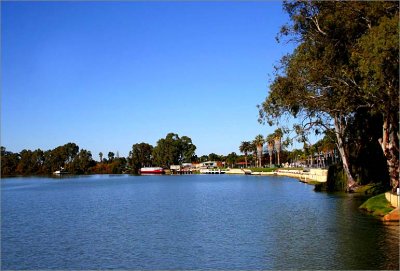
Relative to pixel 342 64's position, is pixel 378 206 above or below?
below

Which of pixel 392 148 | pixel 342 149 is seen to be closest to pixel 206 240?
pixel 392 148

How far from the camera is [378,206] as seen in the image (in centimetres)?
4425

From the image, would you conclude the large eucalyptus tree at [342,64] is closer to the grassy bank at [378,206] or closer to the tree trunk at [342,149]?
the grassy bank at [378,206]

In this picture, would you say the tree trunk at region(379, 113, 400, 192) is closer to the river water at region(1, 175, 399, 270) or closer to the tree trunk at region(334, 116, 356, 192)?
the river water at region(1, 175, 399, 270)

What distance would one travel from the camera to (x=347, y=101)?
44656mm

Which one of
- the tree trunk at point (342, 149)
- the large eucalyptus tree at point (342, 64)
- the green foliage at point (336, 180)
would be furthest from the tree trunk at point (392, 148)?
the green foliage at point (336, 180)

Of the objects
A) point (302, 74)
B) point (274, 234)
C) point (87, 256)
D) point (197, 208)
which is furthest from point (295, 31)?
point (87, 256)

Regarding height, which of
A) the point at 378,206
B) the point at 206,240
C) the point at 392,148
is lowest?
the point at 206,240

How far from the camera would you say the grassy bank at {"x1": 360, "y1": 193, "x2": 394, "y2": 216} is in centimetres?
4126

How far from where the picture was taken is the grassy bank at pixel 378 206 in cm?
4126

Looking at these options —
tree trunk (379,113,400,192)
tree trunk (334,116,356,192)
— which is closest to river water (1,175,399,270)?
tree trunk (379,113,400,192)

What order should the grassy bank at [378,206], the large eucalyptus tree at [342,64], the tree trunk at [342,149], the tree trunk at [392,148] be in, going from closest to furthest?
the large eucalyptus tree at [342,64] → the grassy bank at [378,206] → the tree trunk at [392,148] → the tree trunk at [342,149]

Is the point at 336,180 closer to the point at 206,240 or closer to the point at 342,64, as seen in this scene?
the point at 342,64

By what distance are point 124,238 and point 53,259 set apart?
732 cm
